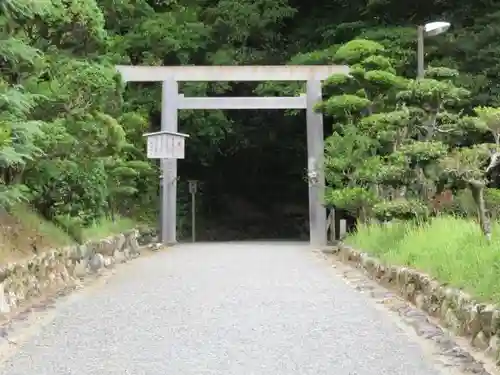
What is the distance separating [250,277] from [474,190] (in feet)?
11.0

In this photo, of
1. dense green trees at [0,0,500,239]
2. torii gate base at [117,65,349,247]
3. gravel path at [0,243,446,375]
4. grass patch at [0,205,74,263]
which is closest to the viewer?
gravel path at [0,243,446,375]

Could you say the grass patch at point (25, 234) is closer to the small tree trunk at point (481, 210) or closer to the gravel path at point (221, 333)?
the gravel path at point (221, 333)

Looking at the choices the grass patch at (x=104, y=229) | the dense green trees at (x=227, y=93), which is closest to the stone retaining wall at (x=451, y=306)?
the dense green trees at (x=227, y=93)

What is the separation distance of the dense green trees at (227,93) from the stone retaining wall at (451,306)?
1.49m

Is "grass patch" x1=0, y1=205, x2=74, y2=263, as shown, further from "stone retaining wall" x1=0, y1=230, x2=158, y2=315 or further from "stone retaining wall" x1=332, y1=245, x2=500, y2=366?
"stone retaining wall" x1=332, y1=245, x2=500, y2=366

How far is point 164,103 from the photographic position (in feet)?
64.8

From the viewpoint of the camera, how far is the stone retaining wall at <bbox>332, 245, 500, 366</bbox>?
5.30 meters

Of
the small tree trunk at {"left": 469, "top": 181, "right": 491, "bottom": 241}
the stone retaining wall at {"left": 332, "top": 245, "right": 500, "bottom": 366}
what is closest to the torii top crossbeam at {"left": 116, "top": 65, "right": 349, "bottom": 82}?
the stone retaining wall at {"left": 332, "top": 245, "right": 500, "bottom": 366}

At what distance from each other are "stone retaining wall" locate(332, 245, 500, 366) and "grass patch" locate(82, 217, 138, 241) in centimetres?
502

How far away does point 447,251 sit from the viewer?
7.73 m

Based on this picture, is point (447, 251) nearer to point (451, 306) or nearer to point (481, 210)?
point (481, 210)

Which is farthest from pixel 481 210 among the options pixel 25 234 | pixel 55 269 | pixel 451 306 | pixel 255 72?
pixel 255 72

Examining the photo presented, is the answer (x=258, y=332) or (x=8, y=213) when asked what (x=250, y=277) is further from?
(x=258, y=332)

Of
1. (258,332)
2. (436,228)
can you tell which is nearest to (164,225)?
(436,228)
